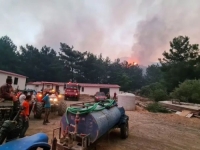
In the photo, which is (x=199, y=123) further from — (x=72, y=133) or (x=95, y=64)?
(x=95, y=64)

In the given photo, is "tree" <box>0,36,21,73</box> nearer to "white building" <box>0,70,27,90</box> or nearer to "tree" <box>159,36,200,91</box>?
"white building" <box>0,70,27,90</box>

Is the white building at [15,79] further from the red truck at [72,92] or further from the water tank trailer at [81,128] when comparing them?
the water tank trailer at [81,128]

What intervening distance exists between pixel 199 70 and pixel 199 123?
22547 mm

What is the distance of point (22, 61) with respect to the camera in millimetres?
52656

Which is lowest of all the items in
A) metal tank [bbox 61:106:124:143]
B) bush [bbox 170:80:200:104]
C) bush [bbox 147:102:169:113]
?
bush [bbox 147:102:169:113]

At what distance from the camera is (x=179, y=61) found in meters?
36.6

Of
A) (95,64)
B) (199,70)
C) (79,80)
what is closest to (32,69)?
(79,80)

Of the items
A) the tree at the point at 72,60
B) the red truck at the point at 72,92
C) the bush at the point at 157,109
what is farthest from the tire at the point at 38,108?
the tree at the point at 72,60

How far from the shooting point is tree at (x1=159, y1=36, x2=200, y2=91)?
1355 inches

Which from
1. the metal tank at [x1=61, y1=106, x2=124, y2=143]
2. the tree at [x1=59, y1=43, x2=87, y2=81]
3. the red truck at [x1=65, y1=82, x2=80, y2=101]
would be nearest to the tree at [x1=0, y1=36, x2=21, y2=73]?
the tree at [x1=59, y1=43, x2=87, y2=81]

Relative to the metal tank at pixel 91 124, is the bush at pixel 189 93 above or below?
above

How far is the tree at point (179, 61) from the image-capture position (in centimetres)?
3442

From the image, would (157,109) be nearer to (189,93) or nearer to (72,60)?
(189,93)

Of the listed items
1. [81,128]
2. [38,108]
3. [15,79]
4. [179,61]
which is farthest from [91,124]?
[179,61]
